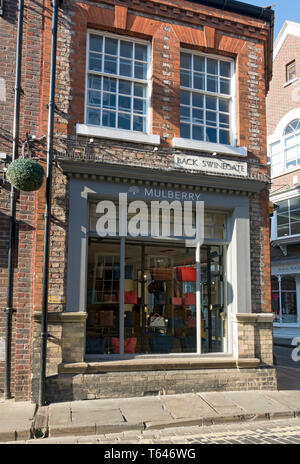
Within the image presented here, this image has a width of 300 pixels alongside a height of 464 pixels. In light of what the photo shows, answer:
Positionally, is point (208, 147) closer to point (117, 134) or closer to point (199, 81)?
point (199, 81)

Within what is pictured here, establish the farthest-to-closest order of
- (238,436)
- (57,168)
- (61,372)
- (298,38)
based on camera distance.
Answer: (298,38) → (57,168) → (61,372) → (238,436)

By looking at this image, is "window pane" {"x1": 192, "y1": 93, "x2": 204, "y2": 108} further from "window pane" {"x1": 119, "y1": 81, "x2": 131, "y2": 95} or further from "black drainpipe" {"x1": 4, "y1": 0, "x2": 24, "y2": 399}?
"black drainpipe" {"x1": 4, "y1": 0, "x2": 24, "y2": 399}

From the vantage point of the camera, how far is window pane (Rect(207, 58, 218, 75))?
9258 mm

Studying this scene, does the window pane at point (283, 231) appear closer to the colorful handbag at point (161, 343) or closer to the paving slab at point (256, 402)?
the paving slab at point (256, 402)

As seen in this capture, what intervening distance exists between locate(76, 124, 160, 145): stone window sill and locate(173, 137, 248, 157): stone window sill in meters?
0.49

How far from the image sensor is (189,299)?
8.50 m

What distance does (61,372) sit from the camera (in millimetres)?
7074

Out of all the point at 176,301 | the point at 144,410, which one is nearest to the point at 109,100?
the point at 176,301

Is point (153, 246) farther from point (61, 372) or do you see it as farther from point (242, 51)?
point (242, 51)

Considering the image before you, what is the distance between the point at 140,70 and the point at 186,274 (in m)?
4.35

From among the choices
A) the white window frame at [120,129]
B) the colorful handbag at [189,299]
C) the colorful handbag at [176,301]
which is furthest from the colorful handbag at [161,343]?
the white window frame at [120,129]

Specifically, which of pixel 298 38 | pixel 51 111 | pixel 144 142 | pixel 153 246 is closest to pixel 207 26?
pixel 144 142

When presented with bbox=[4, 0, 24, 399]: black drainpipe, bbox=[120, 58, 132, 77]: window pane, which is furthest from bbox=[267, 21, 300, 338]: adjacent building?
bbox=[4, 0, 24, 399]: black drainpipe

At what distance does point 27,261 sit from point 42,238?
524mm
